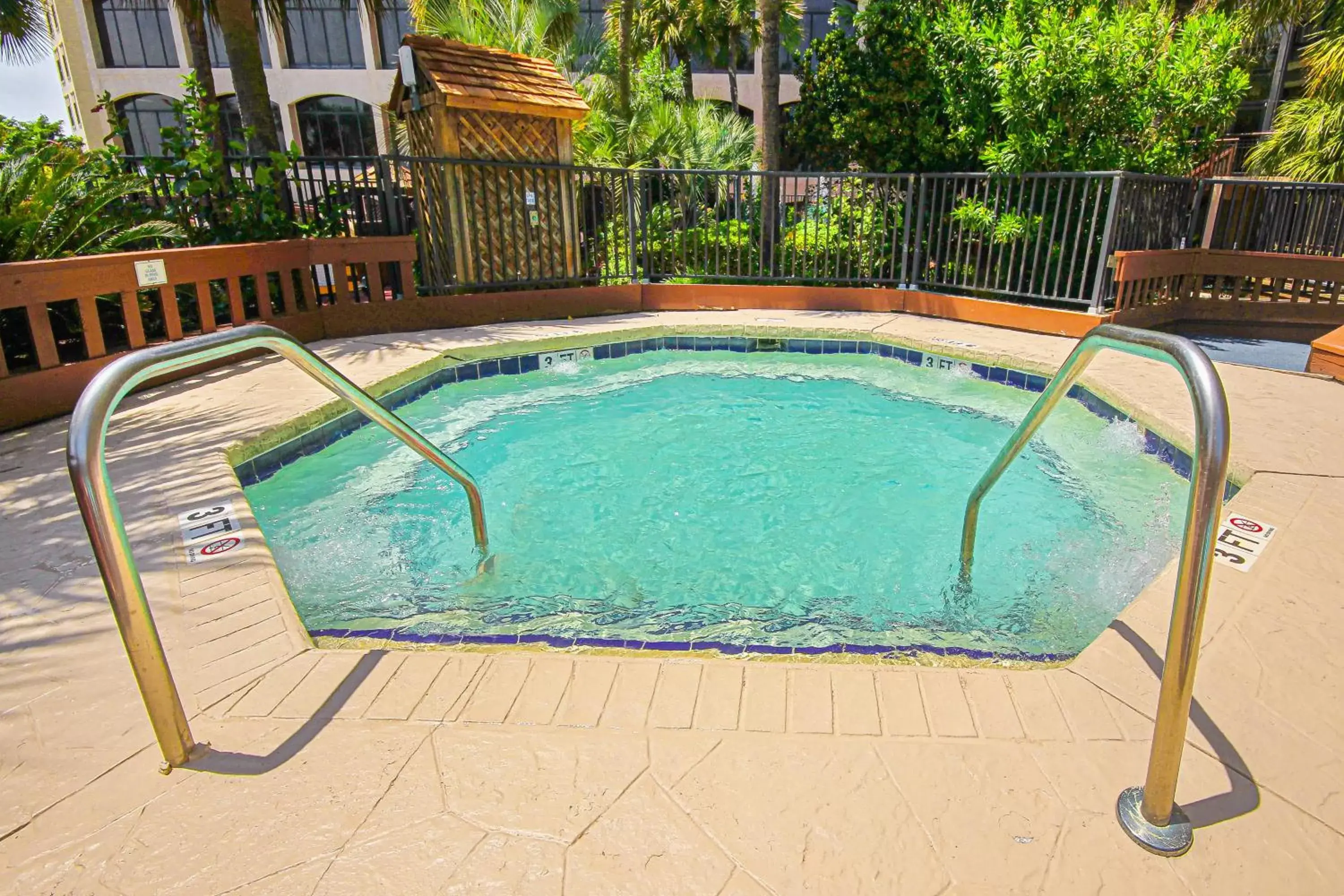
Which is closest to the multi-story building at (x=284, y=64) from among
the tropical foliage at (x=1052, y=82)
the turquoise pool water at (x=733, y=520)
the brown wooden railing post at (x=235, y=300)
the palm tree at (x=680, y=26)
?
the palm tree at (x=680, y=26)

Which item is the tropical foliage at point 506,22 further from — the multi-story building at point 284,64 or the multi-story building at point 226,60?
the multi-story building at point 226,60

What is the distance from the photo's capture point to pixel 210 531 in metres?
3.49

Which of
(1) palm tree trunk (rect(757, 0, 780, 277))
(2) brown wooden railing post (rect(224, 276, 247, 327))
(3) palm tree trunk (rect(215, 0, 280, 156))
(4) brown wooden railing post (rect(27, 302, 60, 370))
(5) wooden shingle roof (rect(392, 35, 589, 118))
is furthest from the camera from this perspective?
(1) palm tree trunk (rect(757, 0, 780, 277))

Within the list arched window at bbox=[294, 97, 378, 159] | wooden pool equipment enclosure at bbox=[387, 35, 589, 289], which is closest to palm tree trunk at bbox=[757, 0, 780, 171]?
wooden pool equipment enclosure at bbox=[387, 35, 589, 289]

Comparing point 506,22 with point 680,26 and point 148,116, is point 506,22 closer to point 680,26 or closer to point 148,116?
point 680,26

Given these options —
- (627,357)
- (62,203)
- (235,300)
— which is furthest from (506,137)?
(62,203)

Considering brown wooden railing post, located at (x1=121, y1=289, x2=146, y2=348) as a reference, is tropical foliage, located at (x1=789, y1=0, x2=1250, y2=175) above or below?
above

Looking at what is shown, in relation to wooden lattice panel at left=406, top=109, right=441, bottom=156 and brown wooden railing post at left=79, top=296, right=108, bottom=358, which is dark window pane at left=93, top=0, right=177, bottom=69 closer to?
wooden lattice panel at left=406, top=109, right=441, bottom=156

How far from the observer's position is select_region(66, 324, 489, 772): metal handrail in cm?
178

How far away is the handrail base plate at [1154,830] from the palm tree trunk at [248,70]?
9194 mm

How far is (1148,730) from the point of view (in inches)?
84.9

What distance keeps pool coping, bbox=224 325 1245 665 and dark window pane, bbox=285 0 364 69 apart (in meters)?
28.0

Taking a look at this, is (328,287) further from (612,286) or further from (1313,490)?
(1313,490)

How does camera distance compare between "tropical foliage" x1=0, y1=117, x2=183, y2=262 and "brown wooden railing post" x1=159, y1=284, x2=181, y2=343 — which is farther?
"brown wooden railing post" x1=159, y1=284, x2=181, y2=343
